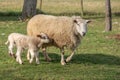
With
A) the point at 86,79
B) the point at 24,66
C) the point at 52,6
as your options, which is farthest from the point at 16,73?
the point at 52,6

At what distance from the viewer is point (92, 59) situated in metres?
14.2

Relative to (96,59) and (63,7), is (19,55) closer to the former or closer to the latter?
(96,59)

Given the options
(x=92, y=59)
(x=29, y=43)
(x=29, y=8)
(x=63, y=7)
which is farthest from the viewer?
(x=63, y=7)

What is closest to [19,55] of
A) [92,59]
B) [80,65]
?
[80,65]

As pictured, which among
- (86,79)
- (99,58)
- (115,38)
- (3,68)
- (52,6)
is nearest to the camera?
(86,79)

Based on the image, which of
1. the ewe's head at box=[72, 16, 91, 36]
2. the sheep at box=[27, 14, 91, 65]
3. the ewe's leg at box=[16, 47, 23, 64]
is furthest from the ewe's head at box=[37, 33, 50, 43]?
the ewe's head at box=[72, 16, 91, 36]

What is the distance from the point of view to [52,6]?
37625mm

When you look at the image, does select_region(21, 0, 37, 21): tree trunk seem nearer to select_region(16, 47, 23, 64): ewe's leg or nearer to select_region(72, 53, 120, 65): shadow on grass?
select_region(72, 53, 120, 65): shadow on grass

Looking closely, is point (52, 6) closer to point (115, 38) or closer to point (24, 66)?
point (115, 38)

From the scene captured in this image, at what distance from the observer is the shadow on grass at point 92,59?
541 inches

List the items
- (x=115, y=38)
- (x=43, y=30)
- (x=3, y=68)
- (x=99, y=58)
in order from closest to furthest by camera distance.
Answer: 1. (x=3, y=68)
2. (x=43, y=30)
3. (x=99, y=58)
4. (x=115, y=38)

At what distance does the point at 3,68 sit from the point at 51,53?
2926 mm

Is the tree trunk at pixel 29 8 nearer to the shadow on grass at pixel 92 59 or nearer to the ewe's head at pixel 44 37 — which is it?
the shadow on grass at pixel 92 59

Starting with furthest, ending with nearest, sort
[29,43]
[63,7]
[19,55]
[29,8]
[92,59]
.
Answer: [63,7]
[29,8]
[92,59]
[19,55]
[29,43]
